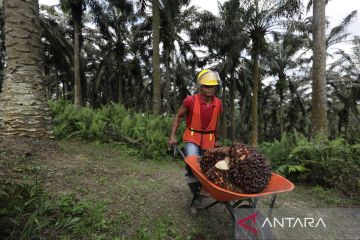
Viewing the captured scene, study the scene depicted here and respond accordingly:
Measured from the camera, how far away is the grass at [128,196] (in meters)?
3.61

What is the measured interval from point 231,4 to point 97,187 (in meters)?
15.7

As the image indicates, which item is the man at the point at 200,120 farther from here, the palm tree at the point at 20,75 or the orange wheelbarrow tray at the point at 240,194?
the palm tree at the point at 20,75

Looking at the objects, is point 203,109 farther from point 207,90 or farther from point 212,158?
point 212,158

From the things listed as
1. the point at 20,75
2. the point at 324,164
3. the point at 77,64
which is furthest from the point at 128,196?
the point at 77,64

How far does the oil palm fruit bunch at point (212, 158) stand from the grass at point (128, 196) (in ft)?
3.42

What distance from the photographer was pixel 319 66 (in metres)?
9.09

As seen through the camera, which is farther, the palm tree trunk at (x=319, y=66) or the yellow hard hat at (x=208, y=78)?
the palm tree trunk at (x=319, y=66)

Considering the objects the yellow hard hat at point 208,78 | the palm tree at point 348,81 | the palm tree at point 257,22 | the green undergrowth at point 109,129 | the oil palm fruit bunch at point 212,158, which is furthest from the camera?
the palm tree at point 348,81

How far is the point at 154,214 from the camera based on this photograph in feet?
13.3

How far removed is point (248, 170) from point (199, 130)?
59.2 inches

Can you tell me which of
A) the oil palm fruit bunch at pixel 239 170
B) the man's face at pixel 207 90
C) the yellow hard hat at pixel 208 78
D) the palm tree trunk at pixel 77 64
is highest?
the palm tree trunk at pixel 77 64

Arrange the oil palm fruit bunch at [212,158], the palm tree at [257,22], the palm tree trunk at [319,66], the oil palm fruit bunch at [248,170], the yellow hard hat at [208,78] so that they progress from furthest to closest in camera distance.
→ the palm tree at [257,22]
the palm tree trunk at [319,66]
the yellow hard hat at [208,78]
the oil palm fruit bunch at [212,158]
the oil palm fruit bunch at [248,170]

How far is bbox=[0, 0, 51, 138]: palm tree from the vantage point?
5.60m

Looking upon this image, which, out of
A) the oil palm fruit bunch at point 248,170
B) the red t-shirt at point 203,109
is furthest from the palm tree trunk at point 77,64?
the oil palm fruit bunch at point 248,170
